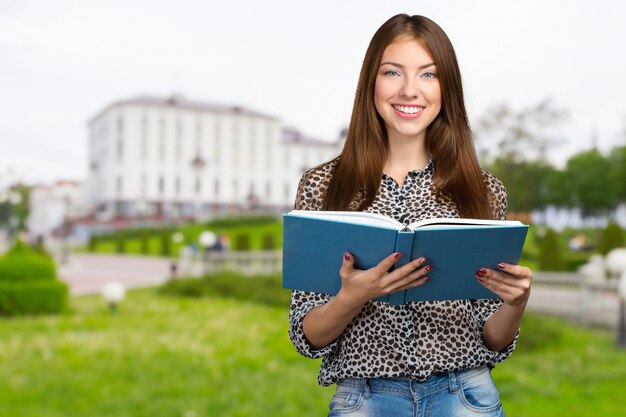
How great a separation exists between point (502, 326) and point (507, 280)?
191 mm

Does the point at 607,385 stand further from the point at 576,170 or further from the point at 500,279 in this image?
the point at 576,170

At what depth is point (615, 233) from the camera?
69.3 feet

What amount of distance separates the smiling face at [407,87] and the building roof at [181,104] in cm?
6161

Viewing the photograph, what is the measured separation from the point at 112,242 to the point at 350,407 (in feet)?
150

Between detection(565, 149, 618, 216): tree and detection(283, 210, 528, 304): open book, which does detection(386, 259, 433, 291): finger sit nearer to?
detection(283, 210, 528, 304): open book

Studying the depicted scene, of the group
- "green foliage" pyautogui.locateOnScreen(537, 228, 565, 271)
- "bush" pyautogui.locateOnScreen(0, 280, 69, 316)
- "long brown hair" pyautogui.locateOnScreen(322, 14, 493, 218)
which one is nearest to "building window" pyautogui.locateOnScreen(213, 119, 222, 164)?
"green foliage" pyautogui.locateOnScreen(537, 228, 565, 271)

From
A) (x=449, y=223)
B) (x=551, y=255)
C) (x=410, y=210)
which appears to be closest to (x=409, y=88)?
(x=410, y=210)

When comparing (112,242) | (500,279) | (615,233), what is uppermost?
(500,279)

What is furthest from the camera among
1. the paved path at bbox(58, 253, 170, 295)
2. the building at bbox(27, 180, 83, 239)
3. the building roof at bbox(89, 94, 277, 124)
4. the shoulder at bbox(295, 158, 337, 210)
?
the building at bbox(27, 180, 83, 239)

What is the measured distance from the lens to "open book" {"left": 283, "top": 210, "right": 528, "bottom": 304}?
1564 mm

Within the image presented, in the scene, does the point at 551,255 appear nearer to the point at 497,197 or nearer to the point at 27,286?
the point at 27,286

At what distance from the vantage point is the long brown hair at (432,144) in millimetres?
1894

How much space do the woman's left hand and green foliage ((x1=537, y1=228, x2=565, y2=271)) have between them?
19.7 metres

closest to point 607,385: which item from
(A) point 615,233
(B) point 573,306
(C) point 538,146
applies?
(B) point 573,306
